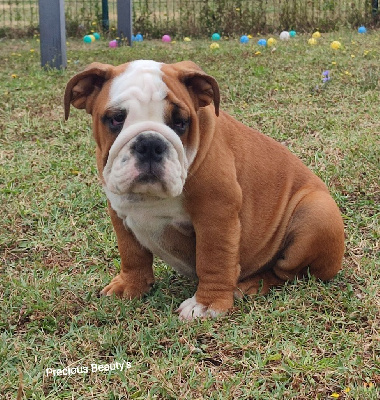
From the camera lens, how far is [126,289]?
3.33 m

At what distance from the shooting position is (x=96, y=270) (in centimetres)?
371

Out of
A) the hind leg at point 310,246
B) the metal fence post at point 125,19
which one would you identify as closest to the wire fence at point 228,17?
the metal fence post at point 125,19

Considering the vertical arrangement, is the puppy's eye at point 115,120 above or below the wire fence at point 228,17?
above

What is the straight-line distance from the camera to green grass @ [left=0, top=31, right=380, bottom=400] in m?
2.55

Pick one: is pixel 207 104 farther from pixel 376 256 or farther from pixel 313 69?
pixel 313 69

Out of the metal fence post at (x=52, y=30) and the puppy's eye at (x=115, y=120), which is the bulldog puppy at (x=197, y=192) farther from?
the metal fence post at (x=52, y=30)

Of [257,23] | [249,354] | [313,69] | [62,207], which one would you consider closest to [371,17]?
[257,23]

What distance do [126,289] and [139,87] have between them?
3.59 ft

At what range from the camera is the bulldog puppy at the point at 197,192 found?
274 cm

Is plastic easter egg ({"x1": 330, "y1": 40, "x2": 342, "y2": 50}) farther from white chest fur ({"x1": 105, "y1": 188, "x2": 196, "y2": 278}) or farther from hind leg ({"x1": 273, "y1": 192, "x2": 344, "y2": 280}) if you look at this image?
white chest fur ({"x1": 105, "y1": 188, "x2": 196, "y2": 278})

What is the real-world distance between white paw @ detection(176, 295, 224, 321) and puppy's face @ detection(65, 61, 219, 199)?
607mm

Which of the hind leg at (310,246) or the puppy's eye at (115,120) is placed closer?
the puppy's eye at (115,120)

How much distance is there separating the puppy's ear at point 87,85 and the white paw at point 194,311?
40.9 inches

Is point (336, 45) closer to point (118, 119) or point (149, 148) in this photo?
point (118, 119)
